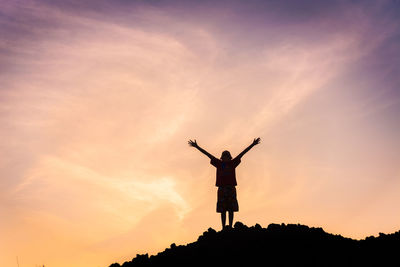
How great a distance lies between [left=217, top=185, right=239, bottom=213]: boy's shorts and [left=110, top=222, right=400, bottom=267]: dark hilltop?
77 centimetres

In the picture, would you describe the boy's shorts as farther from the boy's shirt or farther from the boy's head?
the boy's head

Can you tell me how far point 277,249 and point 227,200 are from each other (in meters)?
3.41

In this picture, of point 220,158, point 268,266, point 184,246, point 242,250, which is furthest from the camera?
point 220,158

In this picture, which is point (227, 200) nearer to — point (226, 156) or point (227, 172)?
point (227, 172)

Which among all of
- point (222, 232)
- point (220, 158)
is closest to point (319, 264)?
point (222, 232)

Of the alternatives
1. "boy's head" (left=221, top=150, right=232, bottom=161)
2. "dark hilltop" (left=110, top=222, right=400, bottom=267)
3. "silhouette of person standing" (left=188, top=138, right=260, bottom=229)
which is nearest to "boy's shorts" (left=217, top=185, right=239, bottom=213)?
"silhouette of person standing" (left=188, top=138, right=260, bottom=229)

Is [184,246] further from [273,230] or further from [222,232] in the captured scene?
[273,230]

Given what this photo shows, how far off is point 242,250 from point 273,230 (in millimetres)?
2493

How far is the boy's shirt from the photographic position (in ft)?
72.2

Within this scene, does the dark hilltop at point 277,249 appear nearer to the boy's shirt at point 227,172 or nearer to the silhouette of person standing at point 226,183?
the silhouette of person standing at point 226,183

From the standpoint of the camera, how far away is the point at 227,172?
72.3ft

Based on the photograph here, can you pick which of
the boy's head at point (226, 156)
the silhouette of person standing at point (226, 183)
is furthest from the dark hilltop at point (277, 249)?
the boy's head at point (226, 156)

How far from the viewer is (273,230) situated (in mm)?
21438

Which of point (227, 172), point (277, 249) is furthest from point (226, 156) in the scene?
point (277, 249)
